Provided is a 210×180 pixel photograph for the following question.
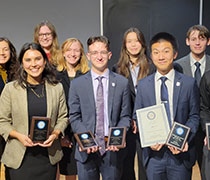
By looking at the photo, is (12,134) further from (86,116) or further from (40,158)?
(86,116)

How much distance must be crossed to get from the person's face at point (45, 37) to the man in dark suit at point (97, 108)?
3.07ft

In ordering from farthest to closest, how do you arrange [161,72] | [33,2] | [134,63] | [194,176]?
1. [33,2]
2. [194,176]
3. [134,63]
4. [161,72]

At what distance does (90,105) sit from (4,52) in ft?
3.04

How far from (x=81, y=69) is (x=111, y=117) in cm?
77

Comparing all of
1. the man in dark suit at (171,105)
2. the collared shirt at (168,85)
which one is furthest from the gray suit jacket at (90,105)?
the collared shirt at (168,85)

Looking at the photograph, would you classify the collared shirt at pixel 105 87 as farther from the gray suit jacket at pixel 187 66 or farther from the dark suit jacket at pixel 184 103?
the gray suit jacket at pixel 187 66

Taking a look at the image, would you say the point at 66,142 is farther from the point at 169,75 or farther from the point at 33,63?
the point at 169,75

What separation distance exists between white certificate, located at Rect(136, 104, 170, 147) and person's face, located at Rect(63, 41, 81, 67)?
995mm

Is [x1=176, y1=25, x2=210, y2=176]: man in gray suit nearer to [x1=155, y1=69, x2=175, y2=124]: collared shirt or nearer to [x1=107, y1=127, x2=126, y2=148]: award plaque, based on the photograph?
[x1=155, y1=69, x2=175, y2=124]: collared shirt

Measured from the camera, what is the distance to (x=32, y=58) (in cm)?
245

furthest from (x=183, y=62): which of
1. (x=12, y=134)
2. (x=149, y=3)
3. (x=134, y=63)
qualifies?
(x=149, y=3)

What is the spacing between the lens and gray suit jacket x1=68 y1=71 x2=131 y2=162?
2.51m

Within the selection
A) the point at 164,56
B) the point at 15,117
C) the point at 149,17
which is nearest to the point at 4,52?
the point at 15,117

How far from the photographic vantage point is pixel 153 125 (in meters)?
2.35
